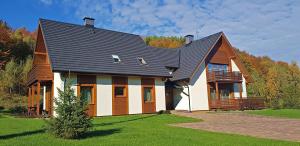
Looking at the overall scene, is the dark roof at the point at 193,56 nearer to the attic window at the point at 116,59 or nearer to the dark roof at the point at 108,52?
the dark roof at the point at 108,52

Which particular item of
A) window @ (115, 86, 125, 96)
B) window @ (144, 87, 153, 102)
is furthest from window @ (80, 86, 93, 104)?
window @ (144, 87, 153, 102)

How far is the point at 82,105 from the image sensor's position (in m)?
10.1

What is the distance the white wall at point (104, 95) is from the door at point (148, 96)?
3.03 m

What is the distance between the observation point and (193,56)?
27.0 m

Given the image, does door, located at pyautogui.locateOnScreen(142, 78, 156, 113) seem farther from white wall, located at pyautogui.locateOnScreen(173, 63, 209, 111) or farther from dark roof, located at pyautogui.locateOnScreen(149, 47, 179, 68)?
dark roof, located at pyautogui.locateOnScreen(149, 47, 179, 68)

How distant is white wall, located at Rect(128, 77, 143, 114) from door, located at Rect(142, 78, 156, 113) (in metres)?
0.38

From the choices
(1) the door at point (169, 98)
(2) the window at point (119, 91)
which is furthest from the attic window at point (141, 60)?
(1) the door at point (169, 98)

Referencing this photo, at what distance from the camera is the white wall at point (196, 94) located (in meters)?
25.3

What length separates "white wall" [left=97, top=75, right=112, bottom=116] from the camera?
20.5 meters

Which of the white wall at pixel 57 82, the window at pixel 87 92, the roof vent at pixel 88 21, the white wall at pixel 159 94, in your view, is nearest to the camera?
the white wall at pixel 57 82

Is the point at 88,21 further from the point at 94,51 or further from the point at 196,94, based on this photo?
the point at 196,94

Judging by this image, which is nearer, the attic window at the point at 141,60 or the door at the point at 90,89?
the door at the point at 90,89

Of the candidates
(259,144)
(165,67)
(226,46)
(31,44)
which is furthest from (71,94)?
(31,44)

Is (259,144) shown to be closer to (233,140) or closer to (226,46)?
(233,140)
